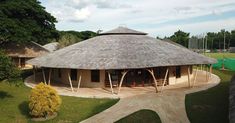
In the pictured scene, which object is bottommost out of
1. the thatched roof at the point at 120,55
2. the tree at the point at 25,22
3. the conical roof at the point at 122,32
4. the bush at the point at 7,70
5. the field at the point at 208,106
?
the field at the point at 208,106

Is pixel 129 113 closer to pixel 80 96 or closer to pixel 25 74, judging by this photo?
pixel 80 96

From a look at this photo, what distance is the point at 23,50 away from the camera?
4722 centimetres

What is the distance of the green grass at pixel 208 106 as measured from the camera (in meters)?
18.3

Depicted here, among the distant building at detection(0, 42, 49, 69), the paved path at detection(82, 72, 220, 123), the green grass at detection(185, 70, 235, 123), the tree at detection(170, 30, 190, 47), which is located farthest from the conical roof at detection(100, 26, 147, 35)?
the tree at detection(170, 30, 190, 47)

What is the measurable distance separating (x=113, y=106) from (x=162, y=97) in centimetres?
492

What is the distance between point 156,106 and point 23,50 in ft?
106

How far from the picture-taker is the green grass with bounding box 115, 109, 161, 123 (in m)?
18.4

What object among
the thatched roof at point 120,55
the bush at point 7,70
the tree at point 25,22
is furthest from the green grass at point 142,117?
→ the tree at point 25,22

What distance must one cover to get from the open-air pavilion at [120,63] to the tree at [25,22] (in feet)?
38.2

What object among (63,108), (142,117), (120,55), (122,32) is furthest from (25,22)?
(142,117)

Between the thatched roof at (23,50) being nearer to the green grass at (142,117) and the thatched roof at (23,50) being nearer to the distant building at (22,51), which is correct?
the distant building at (22,51)

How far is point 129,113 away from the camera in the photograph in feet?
65.2

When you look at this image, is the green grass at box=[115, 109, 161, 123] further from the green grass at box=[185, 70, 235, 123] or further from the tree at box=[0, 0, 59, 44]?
the tree at box=[0, 0, 59, 44]

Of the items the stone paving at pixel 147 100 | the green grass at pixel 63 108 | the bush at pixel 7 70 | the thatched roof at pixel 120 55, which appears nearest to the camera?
the stone paving at pixel 147 100
